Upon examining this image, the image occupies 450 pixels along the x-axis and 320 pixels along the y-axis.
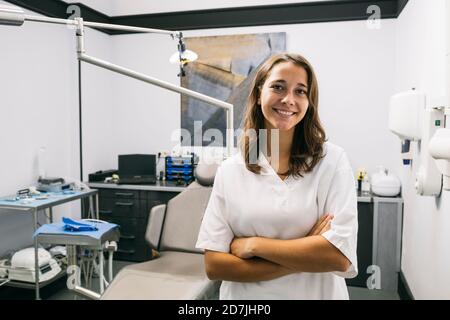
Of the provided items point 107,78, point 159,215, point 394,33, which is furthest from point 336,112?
point 107,78

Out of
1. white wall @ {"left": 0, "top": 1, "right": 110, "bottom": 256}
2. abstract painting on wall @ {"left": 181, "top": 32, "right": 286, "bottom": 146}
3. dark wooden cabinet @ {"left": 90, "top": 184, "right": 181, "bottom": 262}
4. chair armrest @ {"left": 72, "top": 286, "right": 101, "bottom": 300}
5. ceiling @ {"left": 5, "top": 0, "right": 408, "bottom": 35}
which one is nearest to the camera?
chair armrest @ {"left": 72, "top": 286, "right": 101, "bottom": 300}

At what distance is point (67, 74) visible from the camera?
3391mm

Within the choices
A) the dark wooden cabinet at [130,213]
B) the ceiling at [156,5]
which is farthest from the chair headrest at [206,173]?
the ceiling at [156,5]

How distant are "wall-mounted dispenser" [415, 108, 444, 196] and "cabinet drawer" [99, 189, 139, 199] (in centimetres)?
232

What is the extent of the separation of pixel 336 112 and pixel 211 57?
4.22 ft

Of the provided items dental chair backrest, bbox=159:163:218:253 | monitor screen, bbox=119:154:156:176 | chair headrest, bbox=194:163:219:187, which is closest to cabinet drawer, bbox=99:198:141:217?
monitor screen, bbox=119:154:156:176

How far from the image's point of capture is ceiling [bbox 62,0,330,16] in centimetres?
350

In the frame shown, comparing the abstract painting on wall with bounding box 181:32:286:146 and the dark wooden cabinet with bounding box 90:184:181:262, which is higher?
the abstract painting on wall with bounding box 181:32:286:146

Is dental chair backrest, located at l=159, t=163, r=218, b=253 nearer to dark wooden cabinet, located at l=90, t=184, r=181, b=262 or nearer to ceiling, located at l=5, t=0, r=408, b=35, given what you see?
dark wooden cabinet, located at l=90, t=184, r=181, b=262

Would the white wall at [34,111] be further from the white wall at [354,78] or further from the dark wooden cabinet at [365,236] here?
the dark wooden cabinet at [365,236]

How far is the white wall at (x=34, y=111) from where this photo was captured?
277 centimetres

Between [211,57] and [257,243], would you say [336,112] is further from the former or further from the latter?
[257,243]

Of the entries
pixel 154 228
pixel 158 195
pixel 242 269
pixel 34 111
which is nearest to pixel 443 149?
pixel 242 269

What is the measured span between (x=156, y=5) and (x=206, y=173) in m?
2.29
